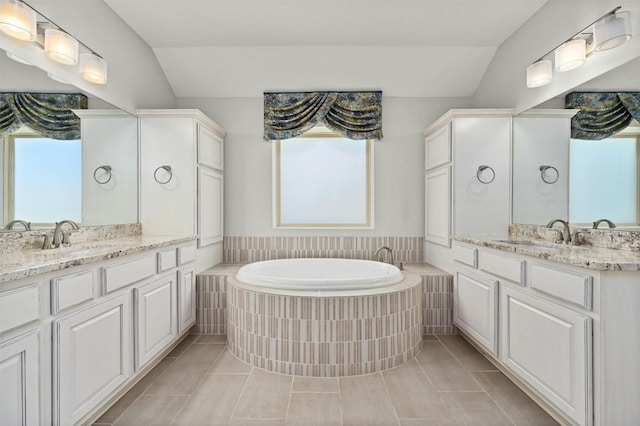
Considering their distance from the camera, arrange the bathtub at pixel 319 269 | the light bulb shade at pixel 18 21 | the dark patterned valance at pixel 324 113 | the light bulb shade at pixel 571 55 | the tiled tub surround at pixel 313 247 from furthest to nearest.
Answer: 1. the tiled tub surround at pixel 313 247
2. the dark patterned valance at pixel 324 113
3. the bathtub at pixel 319 269
4. the light bulb shade at pixel 571 55
5. the light bulb shade at pixel 18 21

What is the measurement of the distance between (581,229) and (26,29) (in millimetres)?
3533

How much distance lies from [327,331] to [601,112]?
2.28m

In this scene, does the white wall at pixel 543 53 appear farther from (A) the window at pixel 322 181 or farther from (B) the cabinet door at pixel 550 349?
(B) the cabinet door at pixel 550 349

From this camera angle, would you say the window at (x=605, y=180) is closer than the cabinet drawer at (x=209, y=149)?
Yes

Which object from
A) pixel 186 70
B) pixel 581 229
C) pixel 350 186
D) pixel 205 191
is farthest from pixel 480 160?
pixel 186 70

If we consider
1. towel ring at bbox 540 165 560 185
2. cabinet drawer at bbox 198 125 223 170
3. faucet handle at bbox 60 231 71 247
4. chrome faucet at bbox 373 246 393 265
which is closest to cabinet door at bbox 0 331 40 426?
faucet handle at bbox 60 231 71 247

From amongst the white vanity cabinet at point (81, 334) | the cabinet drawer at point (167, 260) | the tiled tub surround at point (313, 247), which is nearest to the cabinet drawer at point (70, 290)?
the white vanity cabinet at point (81, 334)

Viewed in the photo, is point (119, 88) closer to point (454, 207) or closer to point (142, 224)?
point (142, 224)

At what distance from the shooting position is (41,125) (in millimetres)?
1974

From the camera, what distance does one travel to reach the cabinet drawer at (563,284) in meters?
1.45

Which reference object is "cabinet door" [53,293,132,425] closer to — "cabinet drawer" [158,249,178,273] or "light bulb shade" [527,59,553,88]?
"cabinet drawer" [158,249,178,273]

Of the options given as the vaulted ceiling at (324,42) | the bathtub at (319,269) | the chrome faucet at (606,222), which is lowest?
the bathtub at (319,269)

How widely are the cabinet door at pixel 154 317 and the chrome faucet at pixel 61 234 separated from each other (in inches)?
21.4

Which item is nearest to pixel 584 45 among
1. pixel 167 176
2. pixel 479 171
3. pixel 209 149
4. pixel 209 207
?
pixel 479 171
